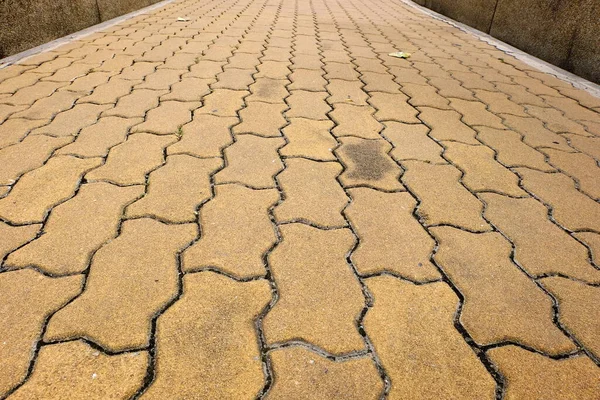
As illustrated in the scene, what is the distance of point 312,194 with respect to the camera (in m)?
1.91

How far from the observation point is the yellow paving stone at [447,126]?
256 cm

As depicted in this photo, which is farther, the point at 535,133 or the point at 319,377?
the point at 535,133

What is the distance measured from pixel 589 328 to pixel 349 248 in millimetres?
848

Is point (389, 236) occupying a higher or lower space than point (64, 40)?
lower

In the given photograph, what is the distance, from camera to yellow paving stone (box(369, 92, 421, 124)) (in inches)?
109

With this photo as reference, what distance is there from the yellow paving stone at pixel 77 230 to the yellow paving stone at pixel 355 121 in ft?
4.31

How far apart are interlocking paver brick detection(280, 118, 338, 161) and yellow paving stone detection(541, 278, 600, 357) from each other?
121 centimetres

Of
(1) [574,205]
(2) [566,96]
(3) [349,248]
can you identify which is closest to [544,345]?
(3) [349,248]

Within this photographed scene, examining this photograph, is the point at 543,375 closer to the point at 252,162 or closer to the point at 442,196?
the point at 442,196

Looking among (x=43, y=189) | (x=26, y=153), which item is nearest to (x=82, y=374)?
(x=43, y=189)

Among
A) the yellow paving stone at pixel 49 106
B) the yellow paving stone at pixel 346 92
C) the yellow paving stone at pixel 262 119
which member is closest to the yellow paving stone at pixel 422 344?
the yellow paving stone at pixel 262 119

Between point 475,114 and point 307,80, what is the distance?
54.3 inches

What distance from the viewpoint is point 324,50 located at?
4.41 meters

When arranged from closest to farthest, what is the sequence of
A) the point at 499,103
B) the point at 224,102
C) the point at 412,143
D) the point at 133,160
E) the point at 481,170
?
the point at 133,160
the point at 481,170
the point at 412,143
the point at 224,102
the point at 499,103
